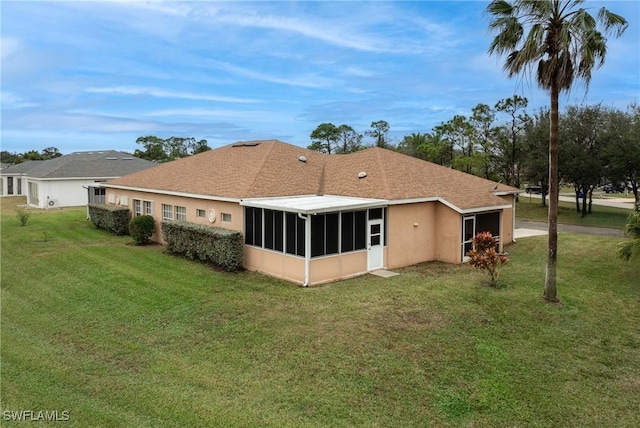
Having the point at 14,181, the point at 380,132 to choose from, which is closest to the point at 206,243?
the point at 14,181

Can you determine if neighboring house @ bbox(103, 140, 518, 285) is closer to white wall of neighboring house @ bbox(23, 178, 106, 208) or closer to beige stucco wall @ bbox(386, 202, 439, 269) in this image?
beige stucco wall @ bbox(386, 202, 439, 269)

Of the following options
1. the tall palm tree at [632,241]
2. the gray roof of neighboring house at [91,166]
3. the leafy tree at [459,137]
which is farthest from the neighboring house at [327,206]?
the leafy tree at [459,137]

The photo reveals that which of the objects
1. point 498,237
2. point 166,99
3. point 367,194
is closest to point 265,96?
point 166,99

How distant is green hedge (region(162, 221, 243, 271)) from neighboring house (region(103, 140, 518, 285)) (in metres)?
0.66

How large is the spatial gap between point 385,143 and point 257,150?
43.2 meters

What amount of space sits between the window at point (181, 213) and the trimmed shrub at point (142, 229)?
5.79 feet

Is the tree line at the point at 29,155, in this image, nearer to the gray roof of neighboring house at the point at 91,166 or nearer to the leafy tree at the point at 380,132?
the gray roof of neighboring house at the point at 91,166

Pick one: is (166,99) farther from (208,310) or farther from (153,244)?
(208,310)

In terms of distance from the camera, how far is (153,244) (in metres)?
21.5

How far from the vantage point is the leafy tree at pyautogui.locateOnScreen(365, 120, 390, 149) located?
2470 inches

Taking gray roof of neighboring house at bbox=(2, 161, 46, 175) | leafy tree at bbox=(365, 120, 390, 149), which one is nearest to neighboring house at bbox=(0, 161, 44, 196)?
gray roof of neighboring house at bbox=(2, 161, 46, 175)

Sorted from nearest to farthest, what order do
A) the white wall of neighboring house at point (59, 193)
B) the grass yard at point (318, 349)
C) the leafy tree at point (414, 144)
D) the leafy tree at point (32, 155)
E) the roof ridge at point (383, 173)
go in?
the grass yard at point (318, 349)
the roof ridge at point (383, 173)
the white wall of neighboring house at point (59, 193)
the leafy tree at point (414, 144)
the leafy tree at point (32, 155)

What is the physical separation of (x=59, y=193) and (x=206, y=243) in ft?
90.8

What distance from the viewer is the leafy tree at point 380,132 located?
62750 millimetres
